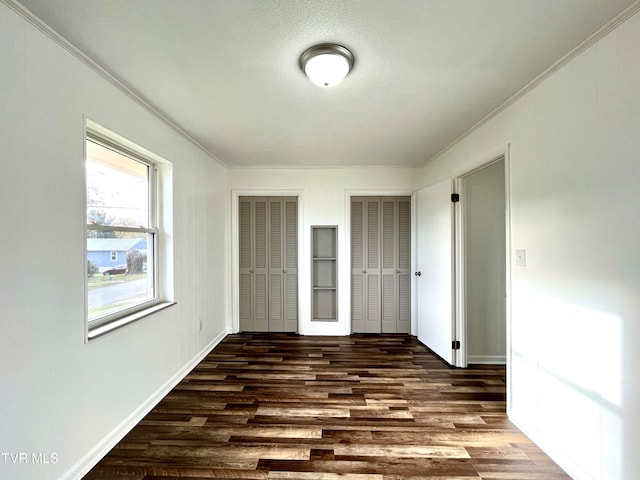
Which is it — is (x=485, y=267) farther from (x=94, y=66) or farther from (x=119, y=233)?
(x=94, y=66)

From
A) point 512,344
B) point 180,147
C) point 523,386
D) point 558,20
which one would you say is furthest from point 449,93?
point 180,147

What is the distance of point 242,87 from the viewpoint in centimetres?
201

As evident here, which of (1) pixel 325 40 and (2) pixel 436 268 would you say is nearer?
(1) pixel 325 40

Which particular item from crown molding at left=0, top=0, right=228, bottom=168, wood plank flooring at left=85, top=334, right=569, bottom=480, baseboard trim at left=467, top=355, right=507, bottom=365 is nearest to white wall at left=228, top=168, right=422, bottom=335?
wood plank flooring at left=85, top=334, right=569, bottom=480

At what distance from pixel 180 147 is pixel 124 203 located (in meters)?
0.88

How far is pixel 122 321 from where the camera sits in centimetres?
206

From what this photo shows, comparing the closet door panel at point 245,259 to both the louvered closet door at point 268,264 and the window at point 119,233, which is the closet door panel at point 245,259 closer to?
the louvered closet door at point 268,264

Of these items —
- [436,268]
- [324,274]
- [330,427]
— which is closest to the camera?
[330,427]

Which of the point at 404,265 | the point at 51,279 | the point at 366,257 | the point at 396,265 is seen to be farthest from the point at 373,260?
the point at 51,279

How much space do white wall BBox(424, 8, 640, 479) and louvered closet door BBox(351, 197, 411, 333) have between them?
2096mm

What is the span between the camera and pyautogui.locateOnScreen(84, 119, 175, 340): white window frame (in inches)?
73.9

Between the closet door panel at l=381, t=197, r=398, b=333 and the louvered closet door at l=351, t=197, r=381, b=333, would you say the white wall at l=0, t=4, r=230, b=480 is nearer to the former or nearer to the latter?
the louvered closet door at l=351, t=197, r=381, b=333

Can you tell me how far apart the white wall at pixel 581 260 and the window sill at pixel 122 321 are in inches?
112

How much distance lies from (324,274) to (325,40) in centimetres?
333
